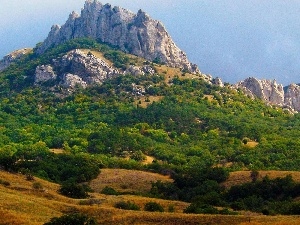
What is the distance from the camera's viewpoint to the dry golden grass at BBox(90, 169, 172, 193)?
102106 millimetres

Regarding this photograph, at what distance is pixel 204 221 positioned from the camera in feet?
178

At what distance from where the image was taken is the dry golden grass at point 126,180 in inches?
4020

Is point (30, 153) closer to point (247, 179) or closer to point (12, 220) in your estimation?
point (247, 179)

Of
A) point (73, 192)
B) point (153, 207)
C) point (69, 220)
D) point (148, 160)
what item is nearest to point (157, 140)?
point (148, 160)

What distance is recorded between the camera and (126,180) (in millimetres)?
107250

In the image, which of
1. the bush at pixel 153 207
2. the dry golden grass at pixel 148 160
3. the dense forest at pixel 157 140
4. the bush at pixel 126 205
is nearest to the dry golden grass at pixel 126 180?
the dense forest at pixel 157 140

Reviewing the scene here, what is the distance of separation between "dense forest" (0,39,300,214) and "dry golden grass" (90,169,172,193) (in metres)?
2.34

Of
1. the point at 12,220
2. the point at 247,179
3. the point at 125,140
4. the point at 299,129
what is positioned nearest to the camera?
the point at 12,220

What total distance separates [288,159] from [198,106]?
58907mm

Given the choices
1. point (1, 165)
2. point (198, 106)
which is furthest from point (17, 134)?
point (1, 165)

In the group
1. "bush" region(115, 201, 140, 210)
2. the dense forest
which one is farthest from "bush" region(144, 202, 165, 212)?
the dense forest

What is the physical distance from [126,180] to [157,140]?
191ft

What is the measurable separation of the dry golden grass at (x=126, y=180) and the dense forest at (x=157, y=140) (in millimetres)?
2342

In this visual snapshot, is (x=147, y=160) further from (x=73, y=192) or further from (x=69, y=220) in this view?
(x=69, y=220)
